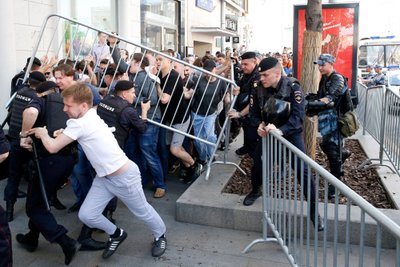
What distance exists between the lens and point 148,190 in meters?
5.62

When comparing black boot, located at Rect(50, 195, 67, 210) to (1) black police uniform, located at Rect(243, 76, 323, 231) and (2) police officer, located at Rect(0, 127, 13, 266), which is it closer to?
(1) black police uniform, located at Rect(243, 76, 323, 231)

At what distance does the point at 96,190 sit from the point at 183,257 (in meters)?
1.00

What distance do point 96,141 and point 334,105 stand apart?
286 cm

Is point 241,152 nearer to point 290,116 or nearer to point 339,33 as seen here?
point 290,116

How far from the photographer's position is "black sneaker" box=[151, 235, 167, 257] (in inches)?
147

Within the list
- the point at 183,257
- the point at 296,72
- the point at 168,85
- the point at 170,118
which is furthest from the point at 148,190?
the point at 296,72

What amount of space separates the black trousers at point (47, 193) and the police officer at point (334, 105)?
113 inches

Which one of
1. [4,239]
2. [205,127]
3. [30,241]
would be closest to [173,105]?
[205,127]

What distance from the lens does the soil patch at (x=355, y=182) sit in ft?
15.6

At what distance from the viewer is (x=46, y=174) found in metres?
3.62

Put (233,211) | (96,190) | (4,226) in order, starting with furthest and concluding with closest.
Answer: (233,211), (96,190), (4,226)

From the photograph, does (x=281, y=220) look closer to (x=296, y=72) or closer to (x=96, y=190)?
(x=96, y=190)

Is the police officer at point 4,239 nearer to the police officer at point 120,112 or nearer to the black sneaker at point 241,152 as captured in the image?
the police officer at point 120,112

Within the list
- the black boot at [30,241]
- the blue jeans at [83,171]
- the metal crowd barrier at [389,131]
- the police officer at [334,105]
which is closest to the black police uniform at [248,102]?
the police officer at [334,105]
